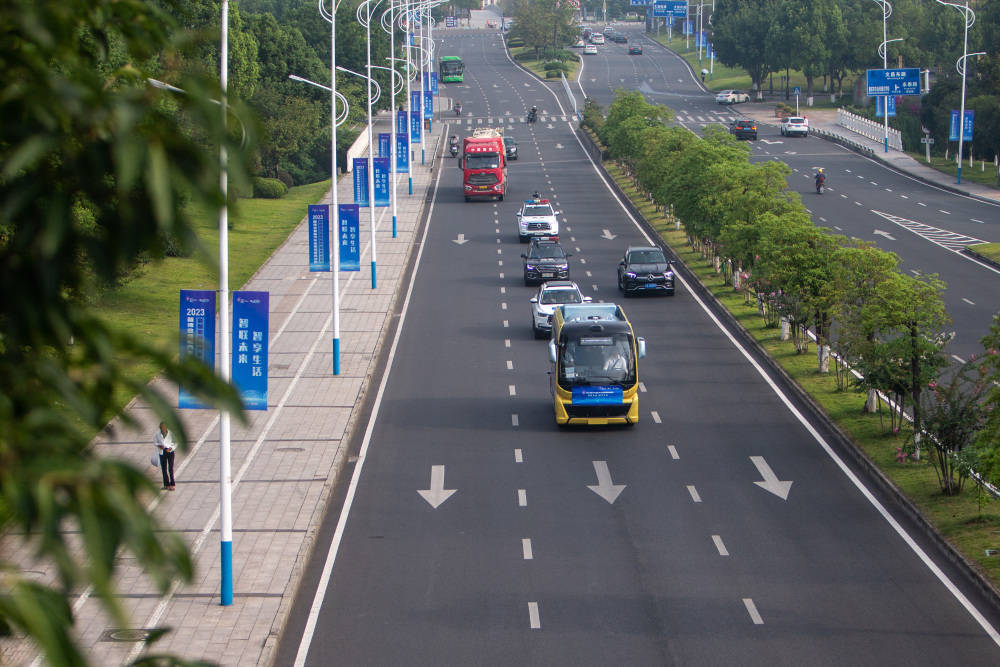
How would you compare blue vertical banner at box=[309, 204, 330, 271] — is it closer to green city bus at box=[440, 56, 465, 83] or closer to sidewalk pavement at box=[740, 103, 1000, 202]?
sidewalk pavement at box=[740, 103, 1000, 202]

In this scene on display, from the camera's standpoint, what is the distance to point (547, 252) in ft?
156

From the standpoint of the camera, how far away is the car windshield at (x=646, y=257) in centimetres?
4503

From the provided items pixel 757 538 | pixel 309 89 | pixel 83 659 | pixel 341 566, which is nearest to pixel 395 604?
pixel 341 566

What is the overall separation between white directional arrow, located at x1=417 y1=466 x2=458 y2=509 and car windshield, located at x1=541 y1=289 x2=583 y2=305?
14089 mm

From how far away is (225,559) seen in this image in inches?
675

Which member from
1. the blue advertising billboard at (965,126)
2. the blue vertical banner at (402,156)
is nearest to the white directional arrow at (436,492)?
the blue vertical banner at (402,156)

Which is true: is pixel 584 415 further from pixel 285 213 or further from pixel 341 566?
pixel 285 213

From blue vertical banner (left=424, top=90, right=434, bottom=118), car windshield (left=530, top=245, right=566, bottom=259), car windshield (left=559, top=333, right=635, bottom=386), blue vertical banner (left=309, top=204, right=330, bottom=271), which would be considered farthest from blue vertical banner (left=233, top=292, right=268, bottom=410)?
blue vertical banner (left=424, top=90, right=434, bottom=118)

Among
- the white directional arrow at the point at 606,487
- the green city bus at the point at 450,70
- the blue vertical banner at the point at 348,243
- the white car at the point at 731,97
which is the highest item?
the green city bus at the point at 450,70

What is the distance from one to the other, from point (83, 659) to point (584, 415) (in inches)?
974

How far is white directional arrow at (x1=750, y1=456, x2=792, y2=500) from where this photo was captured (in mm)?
23375

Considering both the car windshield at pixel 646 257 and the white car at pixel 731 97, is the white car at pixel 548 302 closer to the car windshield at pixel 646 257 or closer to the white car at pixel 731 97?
the car windshield at pixel 646 257

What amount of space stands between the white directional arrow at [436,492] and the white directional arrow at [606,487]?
2722 millimetres

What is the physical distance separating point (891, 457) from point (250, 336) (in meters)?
12.9
